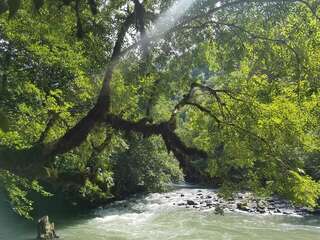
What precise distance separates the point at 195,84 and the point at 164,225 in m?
15.9

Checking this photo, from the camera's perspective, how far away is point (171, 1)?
384 inches

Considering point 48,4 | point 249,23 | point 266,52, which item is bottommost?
point 266,52

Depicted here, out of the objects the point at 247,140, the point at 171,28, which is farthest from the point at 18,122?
the point at 247,140

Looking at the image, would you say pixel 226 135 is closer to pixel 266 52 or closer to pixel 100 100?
pixel 266 52

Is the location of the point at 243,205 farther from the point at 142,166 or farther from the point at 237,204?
the point at 142,166

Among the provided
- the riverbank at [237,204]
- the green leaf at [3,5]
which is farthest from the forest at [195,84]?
the riverbank at [237,204]

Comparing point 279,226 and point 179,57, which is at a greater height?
point 179,57

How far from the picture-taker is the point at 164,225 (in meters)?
24.3

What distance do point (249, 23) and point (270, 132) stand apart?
Result: 2.20m

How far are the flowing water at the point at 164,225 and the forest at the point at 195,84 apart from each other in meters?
10.9

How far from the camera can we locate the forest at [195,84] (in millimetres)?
8539

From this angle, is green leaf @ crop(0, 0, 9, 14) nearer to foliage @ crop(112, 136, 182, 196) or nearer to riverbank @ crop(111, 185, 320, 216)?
riverbank @ crop(111, 185, 320, 216)

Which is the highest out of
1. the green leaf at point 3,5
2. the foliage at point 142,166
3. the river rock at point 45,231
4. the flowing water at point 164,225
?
the green leaf at point 3,5

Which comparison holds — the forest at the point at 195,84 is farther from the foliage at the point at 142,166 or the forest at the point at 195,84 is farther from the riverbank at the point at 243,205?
the foliage at the point at 142,166
